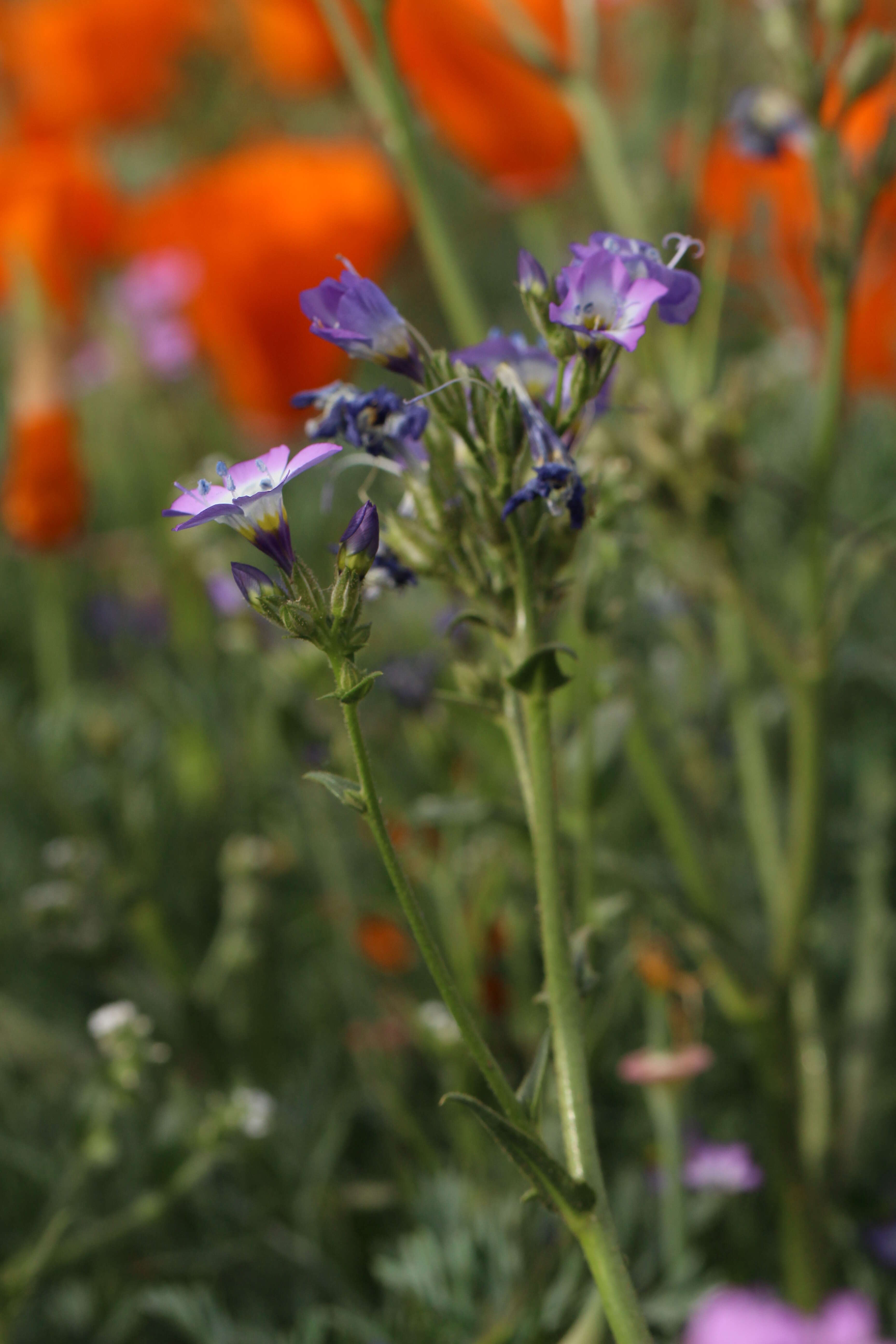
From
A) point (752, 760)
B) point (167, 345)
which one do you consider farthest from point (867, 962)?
point (167, 345)

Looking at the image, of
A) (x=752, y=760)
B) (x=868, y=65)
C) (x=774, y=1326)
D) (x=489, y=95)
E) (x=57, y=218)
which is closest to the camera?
(x=774, y=1326)

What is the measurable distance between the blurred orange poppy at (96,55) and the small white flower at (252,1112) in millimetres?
1065

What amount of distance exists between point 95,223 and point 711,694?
72 centimetres

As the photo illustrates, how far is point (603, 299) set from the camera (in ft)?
0.95

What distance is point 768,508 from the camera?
994 mm

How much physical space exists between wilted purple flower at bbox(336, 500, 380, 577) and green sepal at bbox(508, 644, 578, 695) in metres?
0.04

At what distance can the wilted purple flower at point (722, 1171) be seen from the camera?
508 millimetres

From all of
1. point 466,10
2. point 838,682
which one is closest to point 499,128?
point 466,10

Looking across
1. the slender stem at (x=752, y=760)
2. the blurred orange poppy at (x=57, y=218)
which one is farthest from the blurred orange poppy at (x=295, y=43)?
the slender stem at (x=752, y=760)

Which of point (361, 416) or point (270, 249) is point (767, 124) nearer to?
point (361, 416)

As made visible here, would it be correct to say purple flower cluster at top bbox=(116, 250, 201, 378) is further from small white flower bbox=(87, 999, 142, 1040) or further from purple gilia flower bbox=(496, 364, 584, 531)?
purple gilia flower bbox=(496, 364, 584, 531)

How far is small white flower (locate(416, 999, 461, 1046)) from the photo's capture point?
0.48 m

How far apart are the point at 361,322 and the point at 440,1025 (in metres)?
0.31

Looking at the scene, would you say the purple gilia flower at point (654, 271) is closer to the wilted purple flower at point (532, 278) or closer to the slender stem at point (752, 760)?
the wilted purple flower at point (532, 278)
